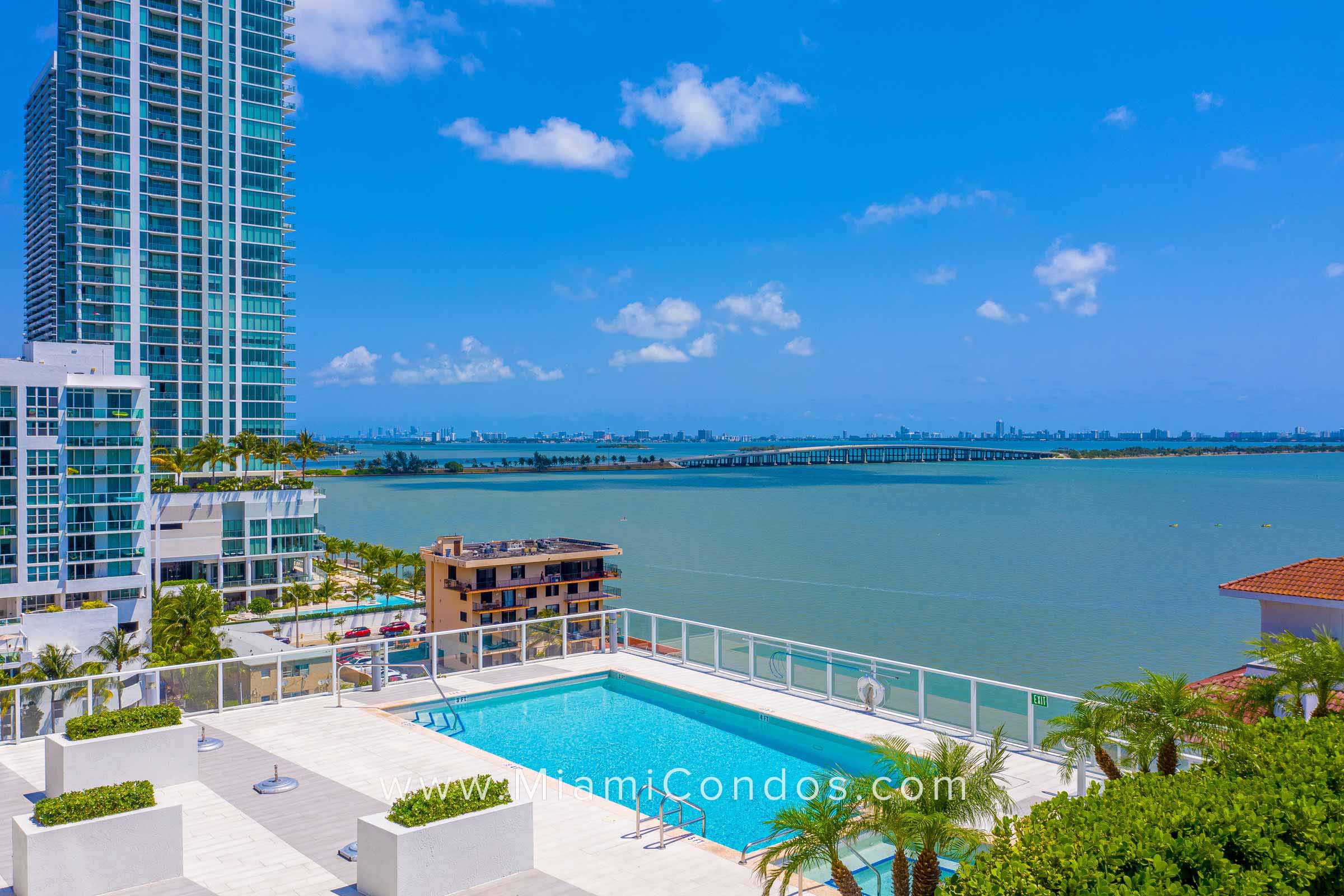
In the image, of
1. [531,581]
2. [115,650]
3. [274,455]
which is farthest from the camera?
[274,455]

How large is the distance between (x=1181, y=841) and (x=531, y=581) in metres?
56.3

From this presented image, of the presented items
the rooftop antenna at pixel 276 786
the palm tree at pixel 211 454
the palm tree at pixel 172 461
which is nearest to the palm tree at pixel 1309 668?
the rooftop antenna at pixel 276 786

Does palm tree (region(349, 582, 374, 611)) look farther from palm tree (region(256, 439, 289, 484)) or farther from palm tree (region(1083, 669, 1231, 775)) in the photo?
palm tree (region(1083, 669, 1231, 775))

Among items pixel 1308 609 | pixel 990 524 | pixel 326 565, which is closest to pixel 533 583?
pixel 326 565

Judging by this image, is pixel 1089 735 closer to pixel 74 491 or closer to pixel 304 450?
pixel 74 491

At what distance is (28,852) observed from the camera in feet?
27.7

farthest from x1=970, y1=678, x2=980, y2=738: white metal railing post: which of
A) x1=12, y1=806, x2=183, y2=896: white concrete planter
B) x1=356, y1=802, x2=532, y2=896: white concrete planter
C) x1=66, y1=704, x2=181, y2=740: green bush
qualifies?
x1=66, y1=704, x2=181, y2=740: green bush

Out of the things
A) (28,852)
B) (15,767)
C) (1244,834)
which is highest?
(1244,834)

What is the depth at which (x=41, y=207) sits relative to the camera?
101m

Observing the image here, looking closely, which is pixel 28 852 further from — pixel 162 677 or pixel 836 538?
pixel 836 538

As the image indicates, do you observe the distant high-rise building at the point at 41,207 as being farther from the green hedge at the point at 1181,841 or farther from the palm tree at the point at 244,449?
the green hedge at the point at 1181,841

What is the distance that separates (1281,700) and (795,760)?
22.4 ft

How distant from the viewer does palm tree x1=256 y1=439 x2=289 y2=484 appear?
79750 millimetres

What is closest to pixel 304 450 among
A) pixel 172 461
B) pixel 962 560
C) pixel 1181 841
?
pixel 172 461
